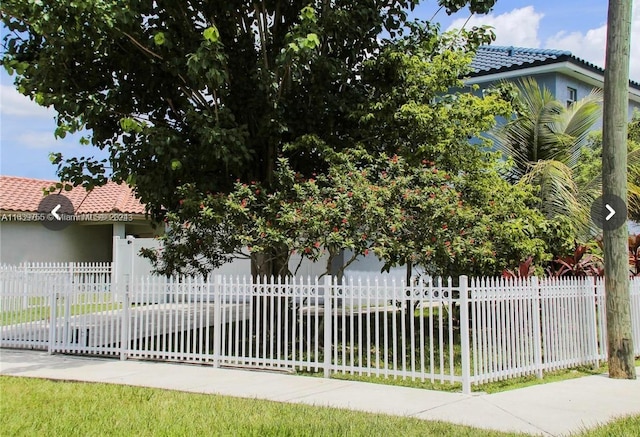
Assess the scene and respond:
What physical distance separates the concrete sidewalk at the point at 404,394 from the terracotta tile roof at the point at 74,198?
12.4 meters

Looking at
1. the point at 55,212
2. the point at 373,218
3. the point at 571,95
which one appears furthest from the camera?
the point at 55,212

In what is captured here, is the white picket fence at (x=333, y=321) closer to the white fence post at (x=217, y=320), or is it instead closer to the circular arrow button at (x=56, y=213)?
the white fence post at (x=217, y=320)

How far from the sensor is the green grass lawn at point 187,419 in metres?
6.16

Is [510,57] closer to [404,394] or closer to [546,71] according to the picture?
[546,71]

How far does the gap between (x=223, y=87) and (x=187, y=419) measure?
6469 mm

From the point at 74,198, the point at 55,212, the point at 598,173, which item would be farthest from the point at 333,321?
the point at 74,198

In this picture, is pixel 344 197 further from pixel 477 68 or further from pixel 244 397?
pixel 477 68

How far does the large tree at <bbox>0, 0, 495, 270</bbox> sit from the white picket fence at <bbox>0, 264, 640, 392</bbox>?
2037 mm

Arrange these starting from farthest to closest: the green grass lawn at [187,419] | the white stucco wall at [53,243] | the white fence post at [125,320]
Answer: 1. the white stucco wall at [53,243]
2. the white fence post at [125,320]
3. the green grass lawn at [187,419]

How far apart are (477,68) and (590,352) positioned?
12378mm

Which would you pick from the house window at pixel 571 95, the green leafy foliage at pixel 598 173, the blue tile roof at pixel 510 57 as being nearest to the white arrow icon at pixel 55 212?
the blue tile roof at pixel 510 57

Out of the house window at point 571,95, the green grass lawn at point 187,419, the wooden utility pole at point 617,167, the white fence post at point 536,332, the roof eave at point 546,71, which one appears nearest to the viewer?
the green grass lawn at point 187,419

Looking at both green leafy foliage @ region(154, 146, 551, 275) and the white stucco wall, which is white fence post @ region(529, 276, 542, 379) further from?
the white stucco wall

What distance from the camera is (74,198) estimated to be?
24828 mm
